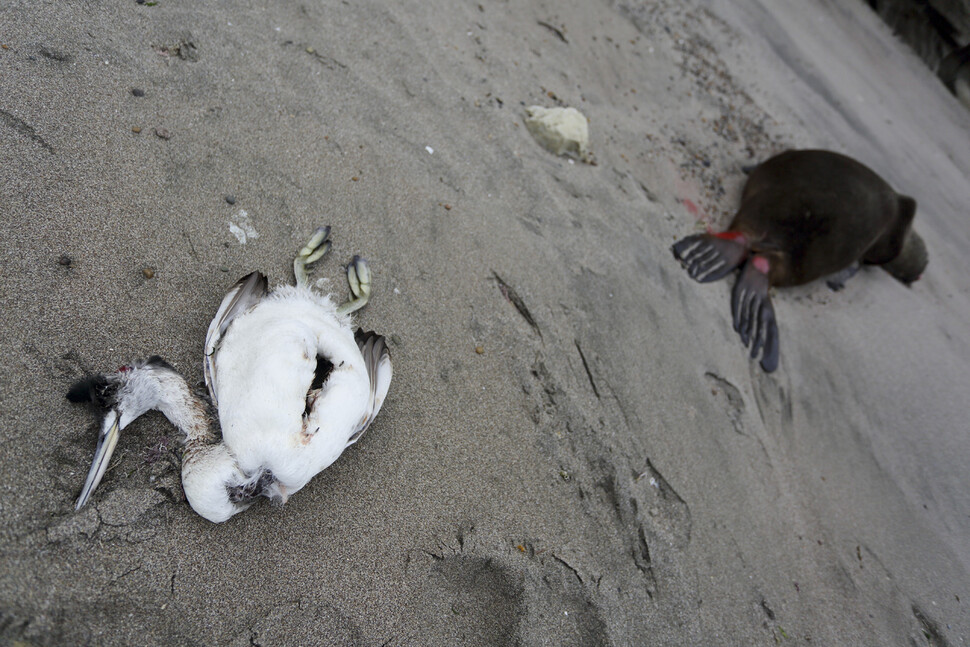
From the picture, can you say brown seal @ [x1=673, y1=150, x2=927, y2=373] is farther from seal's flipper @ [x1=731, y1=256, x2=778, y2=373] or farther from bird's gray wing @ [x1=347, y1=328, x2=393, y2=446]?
bird's gray wing @ [x1=347, y1=328, x2=393, y2=446]

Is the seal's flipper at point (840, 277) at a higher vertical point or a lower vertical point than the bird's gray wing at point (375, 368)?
higher

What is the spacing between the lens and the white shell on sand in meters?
3.03

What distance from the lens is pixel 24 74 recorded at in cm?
190

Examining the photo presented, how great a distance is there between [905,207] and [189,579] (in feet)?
16.9

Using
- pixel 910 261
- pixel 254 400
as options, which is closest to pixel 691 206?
pixel 910 261

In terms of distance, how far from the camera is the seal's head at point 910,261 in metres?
Answer: 4.33

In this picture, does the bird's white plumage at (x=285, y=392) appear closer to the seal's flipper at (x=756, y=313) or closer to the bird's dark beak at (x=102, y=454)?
the bird's dark beak at (x=102, y=454)

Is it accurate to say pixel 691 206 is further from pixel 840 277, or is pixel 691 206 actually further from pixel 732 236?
pixel 840 277

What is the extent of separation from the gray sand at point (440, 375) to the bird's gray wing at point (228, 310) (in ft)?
0.39

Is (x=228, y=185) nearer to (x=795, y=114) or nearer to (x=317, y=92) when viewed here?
(x=317, y=92)

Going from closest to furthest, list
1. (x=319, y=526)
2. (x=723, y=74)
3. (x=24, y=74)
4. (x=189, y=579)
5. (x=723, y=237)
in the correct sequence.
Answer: (x=189, y=579), (x=319, y=526), (x=24, y=74), (x=723, y=237), (x=723, y=74)

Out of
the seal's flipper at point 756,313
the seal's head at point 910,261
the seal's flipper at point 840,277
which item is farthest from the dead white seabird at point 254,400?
the seal's head at point 910,261

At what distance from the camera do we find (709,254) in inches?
131

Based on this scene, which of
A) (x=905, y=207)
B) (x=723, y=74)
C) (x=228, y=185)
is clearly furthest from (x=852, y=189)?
(x=228, y=185)
